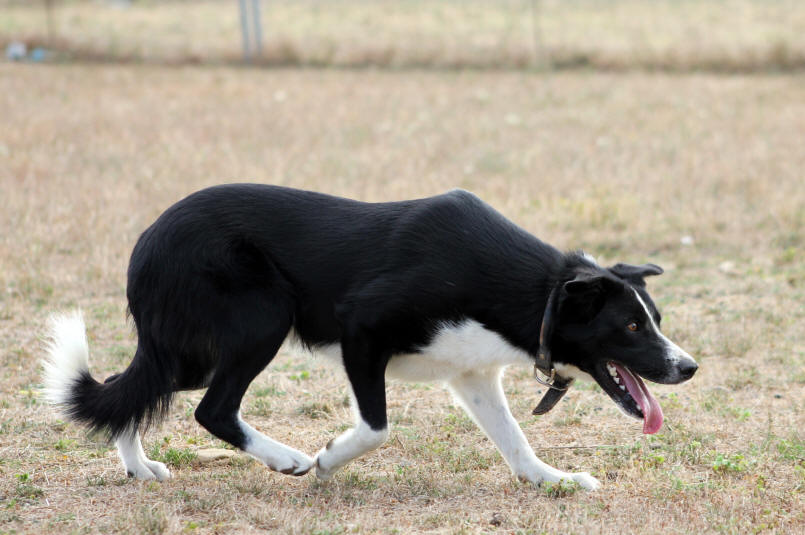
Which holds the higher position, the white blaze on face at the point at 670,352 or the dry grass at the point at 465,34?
the white blaze on face at the point at 670,352

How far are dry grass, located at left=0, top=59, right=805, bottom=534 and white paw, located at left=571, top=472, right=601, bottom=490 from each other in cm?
9

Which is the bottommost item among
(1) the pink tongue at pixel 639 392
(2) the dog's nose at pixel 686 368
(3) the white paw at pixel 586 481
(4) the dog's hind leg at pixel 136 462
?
(3) the white paw at pixel 586 481

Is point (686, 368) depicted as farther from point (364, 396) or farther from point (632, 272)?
point (364, 396)

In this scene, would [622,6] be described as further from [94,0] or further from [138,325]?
[138,325]

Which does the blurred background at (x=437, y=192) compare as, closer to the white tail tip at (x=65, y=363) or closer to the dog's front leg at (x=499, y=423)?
the dog's front leg at (x=499, y=423)

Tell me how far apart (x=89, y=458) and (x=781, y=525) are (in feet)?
9.71

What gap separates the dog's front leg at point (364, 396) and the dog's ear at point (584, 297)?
0.77 m

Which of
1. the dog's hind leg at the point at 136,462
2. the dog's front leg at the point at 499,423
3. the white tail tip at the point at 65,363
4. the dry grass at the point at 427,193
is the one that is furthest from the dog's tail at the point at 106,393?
the dog's front leg at the point at 499,423

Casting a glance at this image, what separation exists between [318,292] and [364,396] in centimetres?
47

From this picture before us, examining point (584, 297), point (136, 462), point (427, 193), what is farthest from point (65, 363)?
point (427, 193)

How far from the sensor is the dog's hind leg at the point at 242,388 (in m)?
3.97

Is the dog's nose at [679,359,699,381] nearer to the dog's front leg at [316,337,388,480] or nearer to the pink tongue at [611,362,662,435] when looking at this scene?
the pink tongue at [611,362,662,435]

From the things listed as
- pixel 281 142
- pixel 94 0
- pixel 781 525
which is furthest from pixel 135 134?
pixel 94 0

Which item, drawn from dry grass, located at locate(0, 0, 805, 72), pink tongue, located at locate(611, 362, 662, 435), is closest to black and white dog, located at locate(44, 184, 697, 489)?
pink tongue, located at locate(611, 362, 662, 435)
